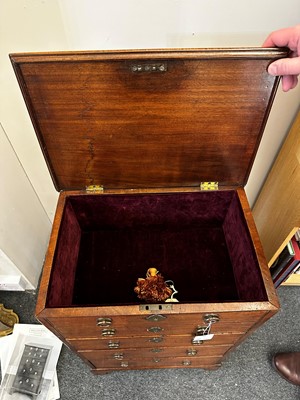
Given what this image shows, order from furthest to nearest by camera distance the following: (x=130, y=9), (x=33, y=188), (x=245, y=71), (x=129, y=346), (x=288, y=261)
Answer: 1. (x=33, y=188)
2. (x=288, y=261)
3. (x=129, y=346)
4. (x=130, y=9)
5. (x=245, y=71)

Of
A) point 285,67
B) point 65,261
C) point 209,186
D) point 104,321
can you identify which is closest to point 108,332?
point 104,321

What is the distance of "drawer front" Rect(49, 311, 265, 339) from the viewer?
0.78 metres

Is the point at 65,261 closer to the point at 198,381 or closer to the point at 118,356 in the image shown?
the point at 118,356

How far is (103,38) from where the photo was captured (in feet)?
3.14

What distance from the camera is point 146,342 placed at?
3.15 feet

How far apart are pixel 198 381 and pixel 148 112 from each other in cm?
107

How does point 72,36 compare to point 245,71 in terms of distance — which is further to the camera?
point 72,36

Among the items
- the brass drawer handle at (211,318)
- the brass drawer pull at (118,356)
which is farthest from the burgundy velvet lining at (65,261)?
the brass drawer handle at (211,318)

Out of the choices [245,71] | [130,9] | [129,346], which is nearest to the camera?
[245,71]

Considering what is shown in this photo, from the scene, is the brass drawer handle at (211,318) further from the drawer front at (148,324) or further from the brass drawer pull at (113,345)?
the brass drawer pull at (113,345)

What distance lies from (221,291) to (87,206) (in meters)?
0.56

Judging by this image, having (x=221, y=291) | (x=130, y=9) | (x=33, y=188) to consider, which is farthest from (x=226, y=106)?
(x=33, y=188)

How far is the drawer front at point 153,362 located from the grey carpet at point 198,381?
0.26 feet

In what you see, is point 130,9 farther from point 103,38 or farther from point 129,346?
point 129,346
